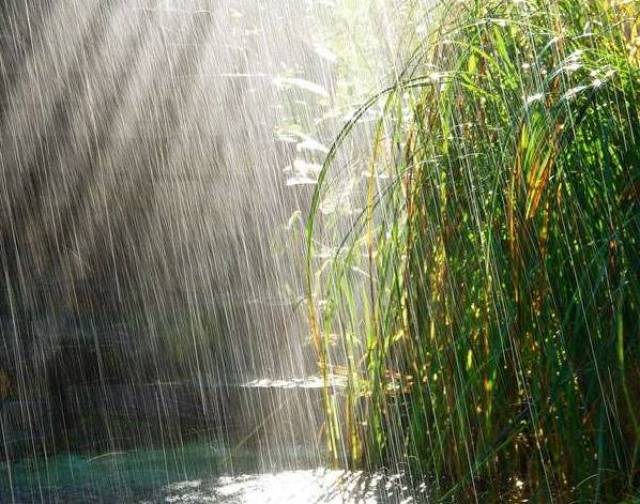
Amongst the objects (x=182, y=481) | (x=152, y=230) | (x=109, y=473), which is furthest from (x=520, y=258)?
(x=152, y=230)

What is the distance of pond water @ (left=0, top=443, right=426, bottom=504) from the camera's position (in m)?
2.51

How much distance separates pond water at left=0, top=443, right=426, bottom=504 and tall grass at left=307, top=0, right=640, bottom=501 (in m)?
0.34

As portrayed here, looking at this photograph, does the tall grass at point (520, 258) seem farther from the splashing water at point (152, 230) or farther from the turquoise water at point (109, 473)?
the splashing water at point (152, 230)

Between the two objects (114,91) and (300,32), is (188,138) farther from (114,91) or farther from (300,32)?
(300,32)

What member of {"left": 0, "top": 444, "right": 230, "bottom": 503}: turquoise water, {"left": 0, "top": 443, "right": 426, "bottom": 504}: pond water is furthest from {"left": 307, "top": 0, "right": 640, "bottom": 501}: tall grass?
{"left": 0, "top": 444, "right": 230, "bottom": 503}: turquoise water

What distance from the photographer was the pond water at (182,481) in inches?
99.0

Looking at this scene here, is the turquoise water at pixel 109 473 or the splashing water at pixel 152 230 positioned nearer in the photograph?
the turquoise water at pixel 109 473

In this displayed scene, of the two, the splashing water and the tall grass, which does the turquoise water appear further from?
the tall grass

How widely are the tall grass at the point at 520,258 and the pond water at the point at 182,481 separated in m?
0.34

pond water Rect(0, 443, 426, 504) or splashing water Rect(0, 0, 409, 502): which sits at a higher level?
splashing water Rect(0, 0, 409, 502)

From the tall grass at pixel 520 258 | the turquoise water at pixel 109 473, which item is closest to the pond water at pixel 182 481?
the turquoise water at pixel 109 473

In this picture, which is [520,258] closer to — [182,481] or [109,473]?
[182,481]

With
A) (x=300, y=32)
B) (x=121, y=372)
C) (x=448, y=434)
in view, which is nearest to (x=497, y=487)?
(x=448, y=434)

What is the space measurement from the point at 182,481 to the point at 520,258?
6.89ft
